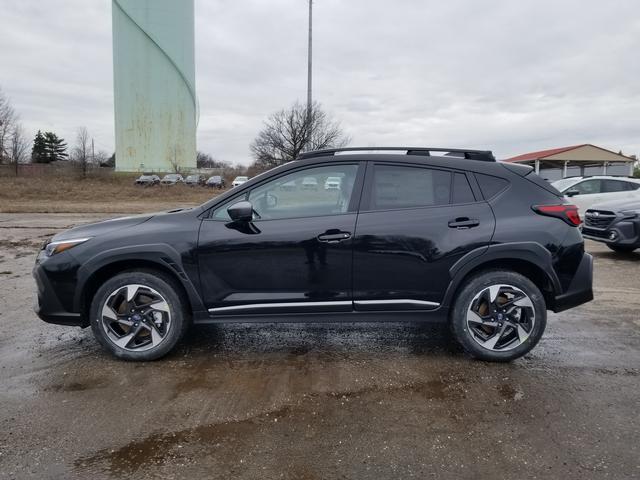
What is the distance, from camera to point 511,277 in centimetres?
388

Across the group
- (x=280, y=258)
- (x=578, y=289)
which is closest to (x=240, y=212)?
(x=280, y=258)

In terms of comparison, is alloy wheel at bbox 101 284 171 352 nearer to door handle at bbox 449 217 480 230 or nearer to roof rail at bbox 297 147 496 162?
roof rail at bbox 297 147 496 162

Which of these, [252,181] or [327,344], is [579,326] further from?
[252,181]

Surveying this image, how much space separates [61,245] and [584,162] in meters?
44.9

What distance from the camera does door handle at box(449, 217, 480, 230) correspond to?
387 centimetres

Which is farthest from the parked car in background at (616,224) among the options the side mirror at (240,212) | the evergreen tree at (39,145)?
the evergreen tree at (39,145)

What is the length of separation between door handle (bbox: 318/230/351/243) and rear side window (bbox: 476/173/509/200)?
1231mm

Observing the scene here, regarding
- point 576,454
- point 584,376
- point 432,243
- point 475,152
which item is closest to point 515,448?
point 576,454

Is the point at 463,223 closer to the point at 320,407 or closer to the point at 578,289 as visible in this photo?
the point at 578,289

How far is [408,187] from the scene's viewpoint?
401 centimetres

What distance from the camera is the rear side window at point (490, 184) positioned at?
399cm

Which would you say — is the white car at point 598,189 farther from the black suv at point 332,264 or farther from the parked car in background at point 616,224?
the black suv at point 332,264

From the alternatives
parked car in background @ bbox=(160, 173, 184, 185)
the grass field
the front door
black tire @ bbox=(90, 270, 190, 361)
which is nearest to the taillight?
the front door

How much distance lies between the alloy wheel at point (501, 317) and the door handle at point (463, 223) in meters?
0.53
